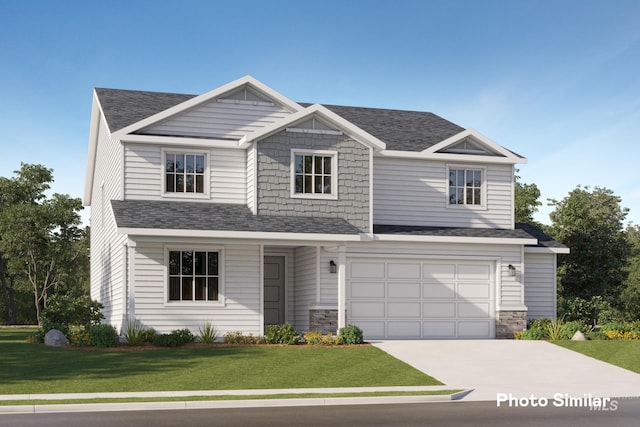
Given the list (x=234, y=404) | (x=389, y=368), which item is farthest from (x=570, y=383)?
(x=234, y=404)

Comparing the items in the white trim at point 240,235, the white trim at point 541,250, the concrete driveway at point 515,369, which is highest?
the white trim at point 240,235

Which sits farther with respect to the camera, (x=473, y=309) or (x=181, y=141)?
Answer: (x=473, y=309)

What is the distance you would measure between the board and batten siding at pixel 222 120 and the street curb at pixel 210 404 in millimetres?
13199

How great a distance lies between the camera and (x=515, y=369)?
21750 millimetres

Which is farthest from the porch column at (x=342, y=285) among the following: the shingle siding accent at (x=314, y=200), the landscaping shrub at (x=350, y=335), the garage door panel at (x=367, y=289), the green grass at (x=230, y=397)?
the green grass at (x=230, y=397)

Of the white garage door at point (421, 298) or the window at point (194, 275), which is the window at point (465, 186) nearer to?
the white garage door at point (421, 298)

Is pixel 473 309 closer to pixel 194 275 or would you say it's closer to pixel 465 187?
pixel 465 187

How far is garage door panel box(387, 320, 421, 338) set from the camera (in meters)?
27.8

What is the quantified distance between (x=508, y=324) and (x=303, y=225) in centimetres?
822

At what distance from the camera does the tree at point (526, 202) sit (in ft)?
177

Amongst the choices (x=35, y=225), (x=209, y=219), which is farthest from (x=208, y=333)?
(x=35, y=225)

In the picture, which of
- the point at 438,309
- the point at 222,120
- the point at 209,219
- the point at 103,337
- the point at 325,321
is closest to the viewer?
the point at 103,337

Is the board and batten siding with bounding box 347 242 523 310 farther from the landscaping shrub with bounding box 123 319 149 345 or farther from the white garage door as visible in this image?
the landscaping shrub with bounding box 123 319 149 345

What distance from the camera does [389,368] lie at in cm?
2078
